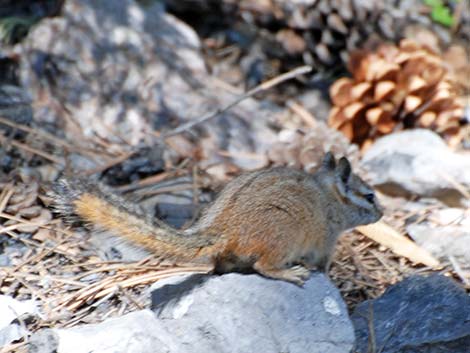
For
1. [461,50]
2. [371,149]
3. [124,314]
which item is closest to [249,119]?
[371,149]

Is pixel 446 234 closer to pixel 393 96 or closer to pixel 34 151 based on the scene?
pixel 393 96

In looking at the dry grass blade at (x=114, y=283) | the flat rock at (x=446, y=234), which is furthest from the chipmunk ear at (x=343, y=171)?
the dry grass blade at (x=114, y=283)

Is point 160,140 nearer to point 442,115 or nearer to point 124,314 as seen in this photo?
point 124,314

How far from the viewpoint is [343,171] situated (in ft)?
11.7

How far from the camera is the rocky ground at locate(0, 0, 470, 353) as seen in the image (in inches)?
112

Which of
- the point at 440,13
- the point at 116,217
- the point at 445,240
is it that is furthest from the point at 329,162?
the point at 440,13

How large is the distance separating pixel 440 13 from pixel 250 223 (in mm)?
2989

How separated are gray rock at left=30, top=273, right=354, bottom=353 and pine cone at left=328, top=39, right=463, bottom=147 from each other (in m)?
2.01

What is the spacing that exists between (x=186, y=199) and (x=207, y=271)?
79cm

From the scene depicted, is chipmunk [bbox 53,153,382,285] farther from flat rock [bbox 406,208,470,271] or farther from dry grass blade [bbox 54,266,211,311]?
flat rock [bbox 406,208,470,271]

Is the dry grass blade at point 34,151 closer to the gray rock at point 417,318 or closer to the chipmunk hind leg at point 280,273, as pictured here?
the chipmunk hind leg at point 280,273

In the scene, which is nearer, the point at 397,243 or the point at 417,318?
the point at 417,318

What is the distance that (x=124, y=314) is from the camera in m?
3.04

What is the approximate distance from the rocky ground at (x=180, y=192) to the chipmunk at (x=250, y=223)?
10cm
